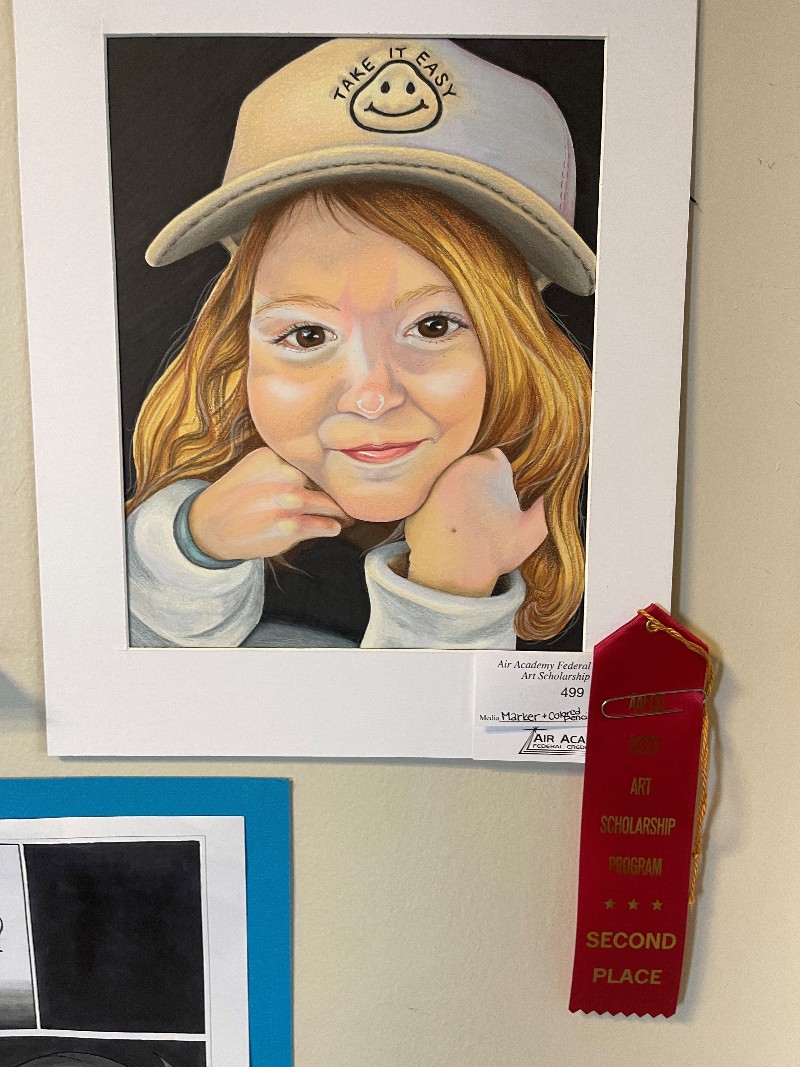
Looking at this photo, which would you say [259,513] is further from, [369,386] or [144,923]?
[144,923]

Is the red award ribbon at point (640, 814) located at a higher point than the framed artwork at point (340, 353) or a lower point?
lower

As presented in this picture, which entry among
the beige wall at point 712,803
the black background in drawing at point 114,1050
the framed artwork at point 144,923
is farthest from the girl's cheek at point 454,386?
the black background in drawing at point 114,1050

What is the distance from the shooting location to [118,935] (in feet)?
1.61

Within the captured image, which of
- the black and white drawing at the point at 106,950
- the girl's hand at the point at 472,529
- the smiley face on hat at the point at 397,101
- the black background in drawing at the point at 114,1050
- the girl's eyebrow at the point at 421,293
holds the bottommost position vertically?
the black background in drawing at the point at 114,1050

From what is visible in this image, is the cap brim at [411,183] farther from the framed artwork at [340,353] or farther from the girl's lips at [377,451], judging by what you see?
the girl's lips at [377,451]

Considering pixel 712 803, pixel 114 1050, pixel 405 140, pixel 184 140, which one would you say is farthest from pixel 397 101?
pixel 114 1050

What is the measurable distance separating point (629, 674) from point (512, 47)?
0.38m

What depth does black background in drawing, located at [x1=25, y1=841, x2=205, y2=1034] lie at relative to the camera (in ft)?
1.59

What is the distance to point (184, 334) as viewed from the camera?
44cm

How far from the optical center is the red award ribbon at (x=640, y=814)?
17.9 inches

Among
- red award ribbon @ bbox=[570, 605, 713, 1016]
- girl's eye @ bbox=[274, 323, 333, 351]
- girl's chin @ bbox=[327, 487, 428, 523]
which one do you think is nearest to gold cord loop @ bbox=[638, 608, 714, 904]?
red award ribbon @ bbox=[570, 605, 713, 1016]

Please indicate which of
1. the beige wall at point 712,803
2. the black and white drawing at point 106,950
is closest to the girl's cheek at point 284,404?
the beige wall at point 712,803

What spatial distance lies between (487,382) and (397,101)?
0.17 m

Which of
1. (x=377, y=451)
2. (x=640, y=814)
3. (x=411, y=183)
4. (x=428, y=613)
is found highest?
(x=411, y=183)
